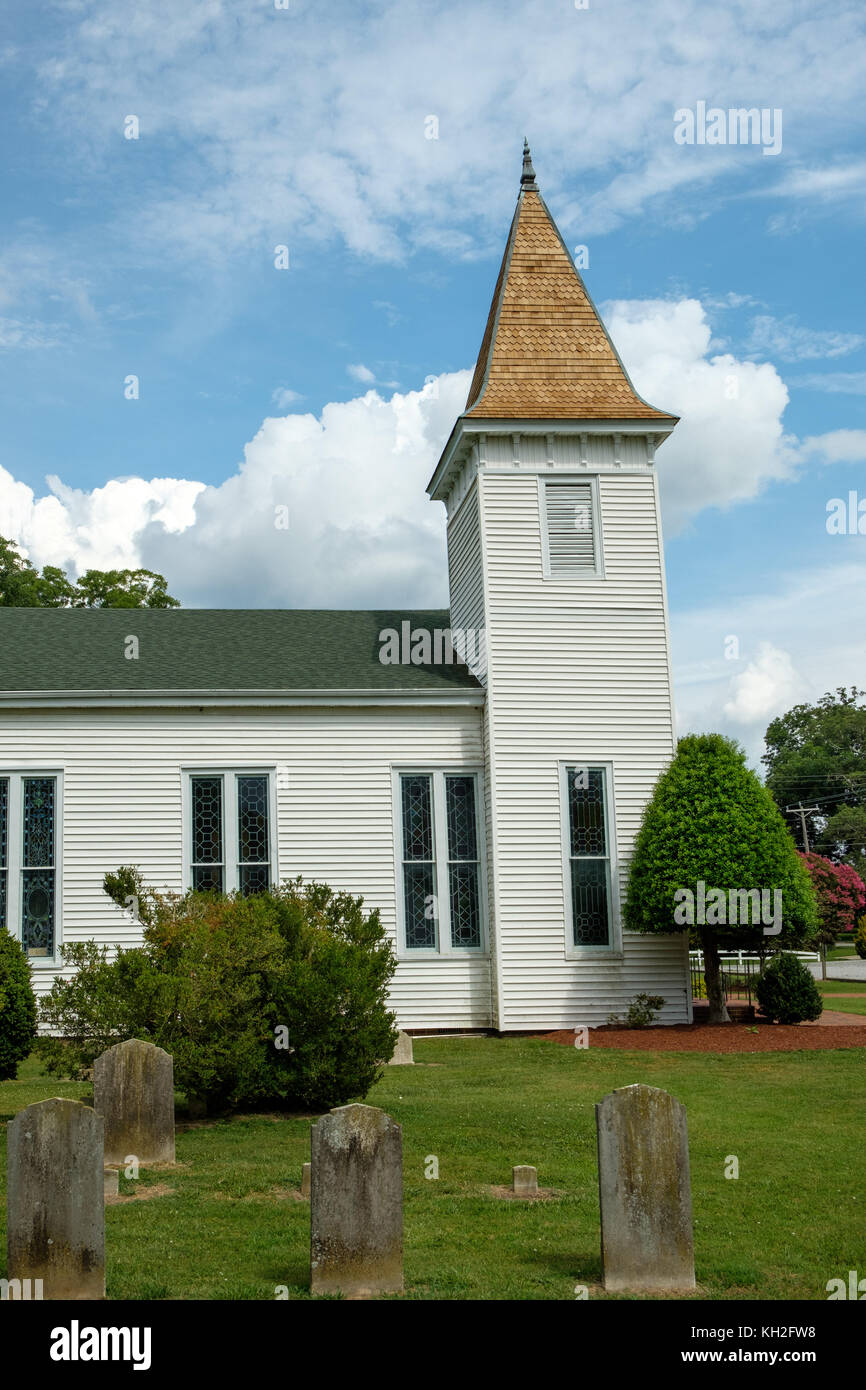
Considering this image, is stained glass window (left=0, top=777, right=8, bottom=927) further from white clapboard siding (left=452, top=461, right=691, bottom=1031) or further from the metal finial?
the metal finial

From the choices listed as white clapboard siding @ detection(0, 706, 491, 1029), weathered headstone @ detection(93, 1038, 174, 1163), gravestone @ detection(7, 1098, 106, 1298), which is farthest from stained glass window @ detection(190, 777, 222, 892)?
gravestone @ detection(7, 1098, 106, 1298)

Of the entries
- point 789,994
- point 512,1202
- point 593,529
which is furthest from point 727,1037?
point 512,1202

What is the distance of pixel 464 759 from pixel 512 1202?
41.8ft

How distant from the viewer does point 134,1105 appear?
10.8 meters

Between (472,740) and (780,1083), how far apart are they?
8.48m

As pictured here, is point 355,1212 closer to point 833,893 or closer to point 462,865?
point 462,865

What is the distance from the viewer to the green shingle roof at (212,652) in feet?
69.3

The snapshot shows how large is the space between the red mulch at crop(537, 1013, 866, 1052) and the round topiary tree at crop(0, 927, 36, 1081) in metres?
9.42

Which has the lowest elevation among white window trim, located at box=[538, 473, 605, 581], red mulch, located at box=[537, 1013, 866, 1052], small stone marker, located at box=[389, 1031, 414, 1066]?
red mulch, located at box=[537, 1013, 866, 1052]

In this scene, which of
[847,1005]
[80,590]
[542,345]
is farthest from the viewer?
[80,590]

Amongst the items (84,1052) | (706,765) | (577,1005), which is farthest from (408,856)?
(84,1052)

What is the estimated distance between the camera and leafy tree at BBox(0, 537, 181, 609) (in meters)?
42.5

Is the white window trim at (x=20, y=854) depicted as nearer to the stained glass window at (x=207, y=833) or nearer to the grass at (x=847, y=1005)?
the stained glass window at (x=207, y=833)

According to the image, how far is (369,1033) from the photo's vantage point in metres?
12.8
